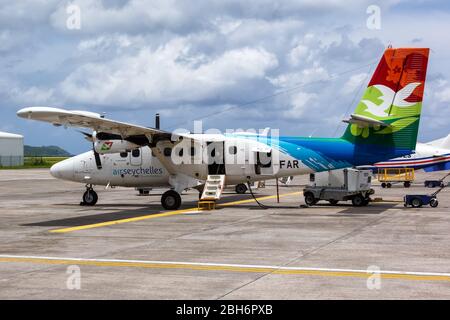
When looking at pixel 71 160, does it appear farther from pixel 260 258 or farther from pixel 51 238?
pixel 260 258

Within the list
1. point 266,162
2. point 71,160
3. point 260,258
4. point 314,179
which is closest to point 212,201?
point 266,162

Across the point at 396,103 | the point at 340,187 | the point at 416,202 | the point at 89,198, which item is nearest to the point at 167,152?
the point at 89,198

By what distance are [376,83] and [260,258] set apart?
1479 cm

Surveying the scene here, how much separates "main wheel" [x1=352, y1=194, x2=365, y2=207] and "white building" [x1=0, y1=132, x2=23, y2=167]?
338 feet

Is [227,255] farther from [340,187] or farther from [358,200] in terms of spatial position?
[358,200]

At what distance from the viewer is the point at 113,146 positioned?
87.7ft

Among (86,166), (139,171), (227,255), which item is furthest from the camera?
(86,166)

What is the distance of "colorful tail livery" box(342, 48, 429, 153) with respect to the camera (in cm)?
2539

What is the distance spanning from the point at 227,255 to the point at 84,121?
1127 centimetres

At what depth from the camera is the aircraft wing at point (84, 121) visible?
810 inches

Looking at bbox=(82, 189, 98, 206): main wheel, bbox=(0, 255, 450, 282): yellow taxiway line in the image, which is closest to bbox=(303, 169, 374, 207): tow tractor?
bbox=(82, 189, 98, 206): main wheel

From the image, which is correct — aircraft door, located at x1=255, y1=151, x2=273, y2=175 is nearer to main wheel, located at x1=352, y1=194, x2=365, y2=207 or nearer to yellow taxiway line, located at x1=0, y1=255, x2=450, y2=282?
Result: main wheel, located at x1=352, y1=194, x2=365, y2=207

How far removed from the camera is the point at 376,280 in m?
11.2

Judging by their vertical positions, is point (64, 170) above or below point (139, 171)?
above
